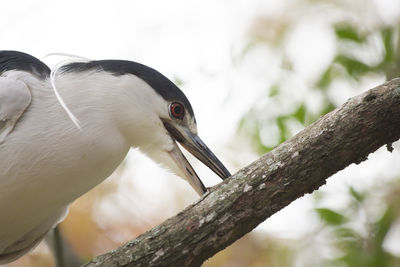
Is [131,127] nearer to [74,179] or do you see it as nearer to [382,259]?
[74,179]

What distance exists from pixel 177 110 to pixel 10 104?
90cm

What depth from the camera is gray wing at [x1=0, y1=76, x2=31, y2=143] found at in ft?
9.34

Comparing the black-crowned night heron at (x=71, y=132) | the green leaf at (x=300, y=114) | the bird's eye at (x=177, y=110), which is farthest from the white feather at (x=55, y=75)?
the green leaf at (x=300, y=114)

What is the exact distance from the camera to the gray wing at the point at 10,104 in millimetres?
2846

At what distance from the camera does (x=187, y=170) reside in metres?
3.13

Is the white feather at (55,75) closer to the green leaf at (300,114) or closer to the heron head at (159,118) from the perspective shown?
the heron head at (159,118)

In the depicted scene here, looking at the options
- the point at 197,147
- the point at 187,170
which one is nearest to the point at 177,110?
the point at 197,147

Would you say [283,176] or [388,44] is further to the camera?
[388,44]

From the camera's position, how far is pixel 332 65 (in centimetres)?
344

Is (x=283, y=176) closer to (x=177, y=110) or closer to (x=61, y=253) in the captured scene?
(x=177, y=110)

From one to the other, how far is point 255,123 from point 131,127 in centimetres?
84

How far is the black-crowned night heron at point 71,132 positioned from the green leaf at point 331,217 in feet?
1.98

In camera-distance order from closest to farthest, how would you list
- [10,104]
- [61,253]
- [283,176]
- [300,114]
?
[283,176] < [10,104] < [61,253] < [300,114]

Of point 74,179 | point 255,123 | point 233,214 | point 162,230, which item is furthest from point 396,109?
point 74,179
